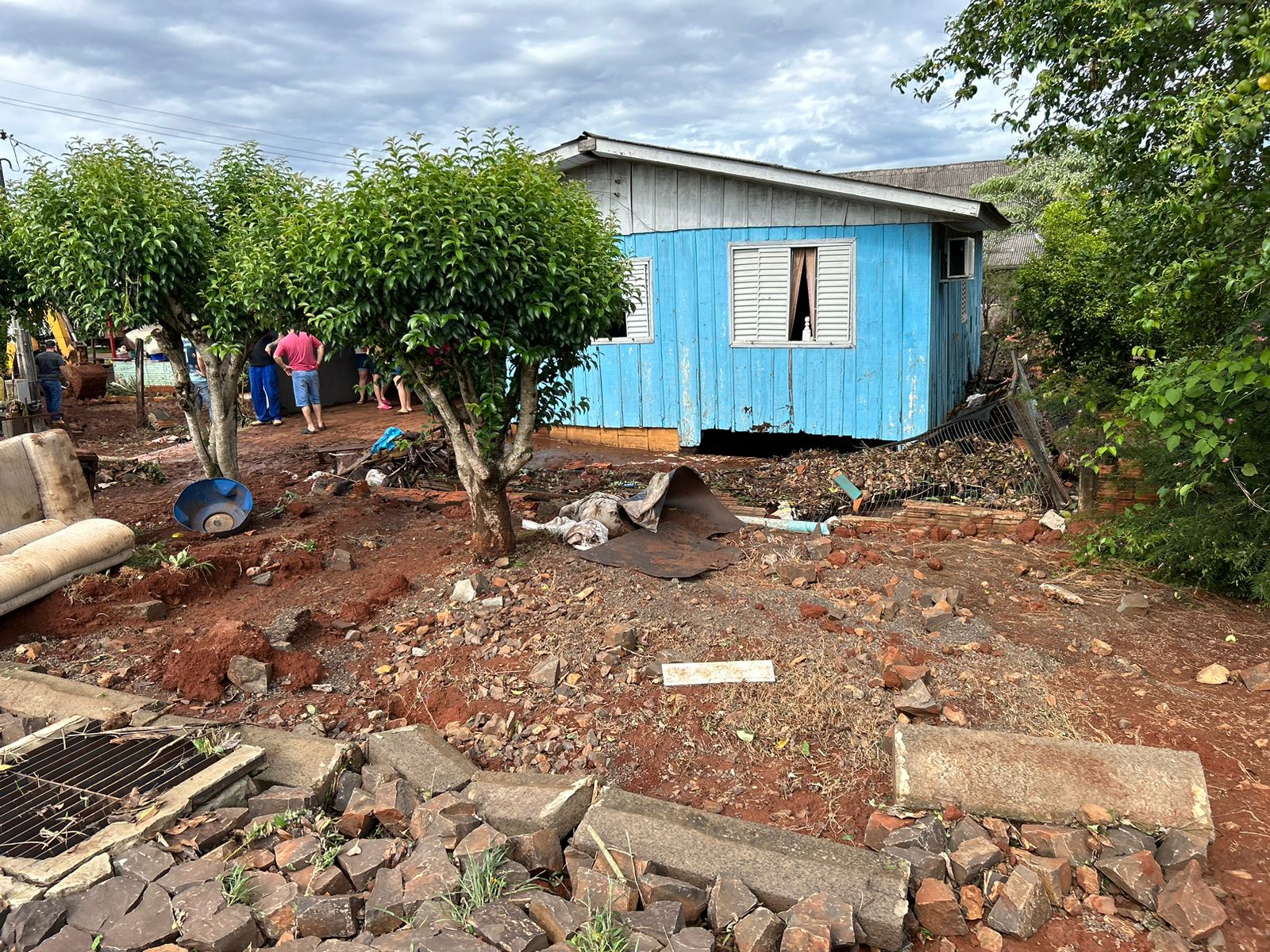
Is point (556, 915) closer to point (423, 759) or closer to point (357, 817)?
point (357, 817)

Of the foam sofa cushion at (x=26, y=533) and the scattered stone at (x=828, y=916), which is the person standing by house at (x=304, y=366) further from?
the scattered stone at (x=828, y=916)

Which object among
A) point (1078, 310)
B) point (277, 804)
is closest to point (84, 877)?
point (277, 804)

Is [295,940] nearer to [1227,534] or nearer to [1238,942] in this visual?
[1238,942]

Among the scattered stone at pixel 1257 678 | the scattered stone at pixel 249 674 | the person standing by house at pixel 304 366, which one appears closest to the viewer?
the scattered stone at pixel 1257 678

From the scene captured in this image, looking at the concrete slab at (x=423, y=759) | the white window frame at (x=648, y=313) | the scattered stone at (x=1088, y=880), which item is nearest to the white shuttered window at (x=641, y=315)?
the white window frame at (x=648, y=313)

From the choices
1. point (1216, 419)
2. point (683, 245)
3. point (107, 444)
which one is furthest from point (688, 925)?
point (107, 444)

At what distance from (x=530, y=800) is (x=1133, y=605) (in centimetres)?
394

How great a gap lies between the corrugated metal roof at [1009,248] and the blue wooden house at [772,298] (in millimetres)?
13697

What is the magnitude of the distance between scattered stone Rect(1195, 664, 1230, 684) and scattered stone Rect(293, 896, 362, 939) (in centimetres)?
422

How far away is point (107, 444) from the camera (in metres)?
13.3

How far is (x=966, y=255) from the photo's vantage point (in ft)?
37.3

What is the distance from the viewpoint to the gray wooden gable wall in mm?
9242

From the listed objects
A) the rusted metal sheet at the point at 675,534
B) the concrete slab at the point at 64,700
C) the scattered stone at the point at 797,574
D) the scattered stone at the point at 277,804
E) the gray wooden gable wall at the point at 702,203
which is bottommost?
the scattered stone at the point at 277,804

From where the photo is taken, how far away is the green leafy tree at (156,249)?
663 cm
